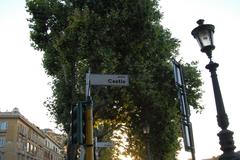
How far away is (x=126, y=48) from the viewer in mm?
22000

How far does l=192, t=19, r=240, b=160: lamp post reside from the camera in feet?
20.3

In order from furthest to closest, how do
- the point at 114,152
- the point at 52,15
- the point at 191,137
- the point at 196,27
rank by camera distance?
the point at 114,152 < the point at 52,15 < the point at 196,27 < the point at 191,137

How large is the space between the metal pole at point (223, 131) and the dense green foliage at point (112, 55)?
14.2m

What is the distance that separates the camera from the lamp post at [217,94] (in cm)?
618

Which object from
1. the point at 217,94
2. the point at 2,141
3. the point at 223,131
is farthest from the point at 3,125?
the point at 223,131

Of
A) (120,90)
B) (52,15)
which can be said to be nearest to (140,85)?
(120,90)

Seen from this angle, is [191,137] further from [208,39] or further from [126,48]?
[126,48]

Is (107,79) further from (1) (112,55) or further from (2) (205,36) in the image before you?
(1) (112,55)

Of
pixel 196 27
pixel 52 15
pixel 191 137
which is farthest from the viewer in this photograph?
pixel 52 15

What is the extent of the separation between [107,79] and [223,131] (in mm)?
2305

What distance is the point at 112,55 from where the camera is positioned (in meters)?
21.3

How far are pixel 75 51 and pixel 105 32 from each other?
7.34 ft

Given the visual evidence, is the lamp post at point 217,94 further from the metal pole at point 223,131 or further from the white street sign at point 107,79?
the white street sign at point 107,79

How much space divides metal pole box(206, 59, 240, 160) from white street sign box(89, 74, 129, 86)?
1.83 meters
